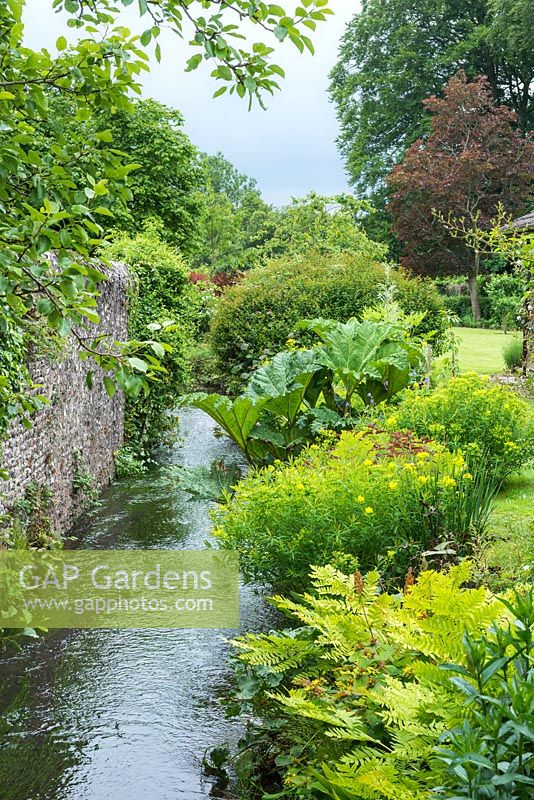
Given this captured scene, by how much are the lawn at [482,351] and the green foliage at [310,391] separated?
5299 millimetres

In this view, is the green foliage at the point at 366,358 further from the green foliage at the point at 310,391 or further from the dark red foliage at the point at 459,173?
the dark red foliage at the point at 459,173

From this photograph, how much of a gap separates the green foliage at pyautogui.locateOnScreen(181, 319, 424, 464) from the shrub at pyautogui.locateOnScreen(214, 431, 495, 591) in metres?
2.04

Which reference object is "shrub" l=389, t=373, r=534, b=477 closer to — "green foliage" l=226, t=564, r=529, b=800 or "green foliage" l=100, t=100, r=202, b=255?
"green foliage" l=226, t=564, r=529, b=800

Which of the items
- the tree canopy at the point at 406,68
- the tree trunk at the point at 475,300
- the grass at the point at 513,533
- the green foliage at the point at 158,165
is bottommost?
the grass at the point at 513,533

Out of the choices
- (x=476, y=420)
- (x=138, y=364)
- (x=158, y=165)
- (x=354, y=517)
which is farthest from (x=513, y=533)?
(x=158, y=165)

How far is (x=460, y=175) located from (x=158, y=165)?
39.0 feet

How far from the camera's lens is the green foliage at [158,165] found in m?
25.3

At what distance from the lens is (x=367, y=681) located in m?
2.65

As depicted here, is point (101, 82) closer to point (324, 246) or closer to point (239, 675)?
point (239, 675)

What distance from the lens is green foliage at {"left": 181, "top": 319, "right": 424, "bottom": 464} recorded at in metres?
6.91

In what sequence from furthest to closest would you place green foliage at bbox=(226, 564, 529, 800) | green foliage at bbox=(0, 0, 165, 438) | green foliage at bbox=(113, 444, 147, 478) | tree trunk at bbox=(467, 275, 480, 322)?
1. tree trunk at bbox=(467, 275, 480, 322)
2. green foliage at bbox=(113, 444, 147, 478)
3. green foliage at bbox=(0, 0, 165, 438)
4. green foliage at bbox=(226, 564, 529, 800)

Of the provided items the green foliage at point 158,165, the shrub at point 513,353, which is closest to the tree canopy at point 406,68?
the green foliage at point 158,165

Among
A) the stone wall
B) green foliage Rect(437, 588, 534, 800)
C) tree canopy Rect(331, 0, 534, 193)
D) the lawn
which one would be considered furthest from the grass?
tree canopy Rect(331, 0, 534, 193)

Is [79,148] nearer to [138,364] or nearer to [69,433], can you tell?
[138,364]
